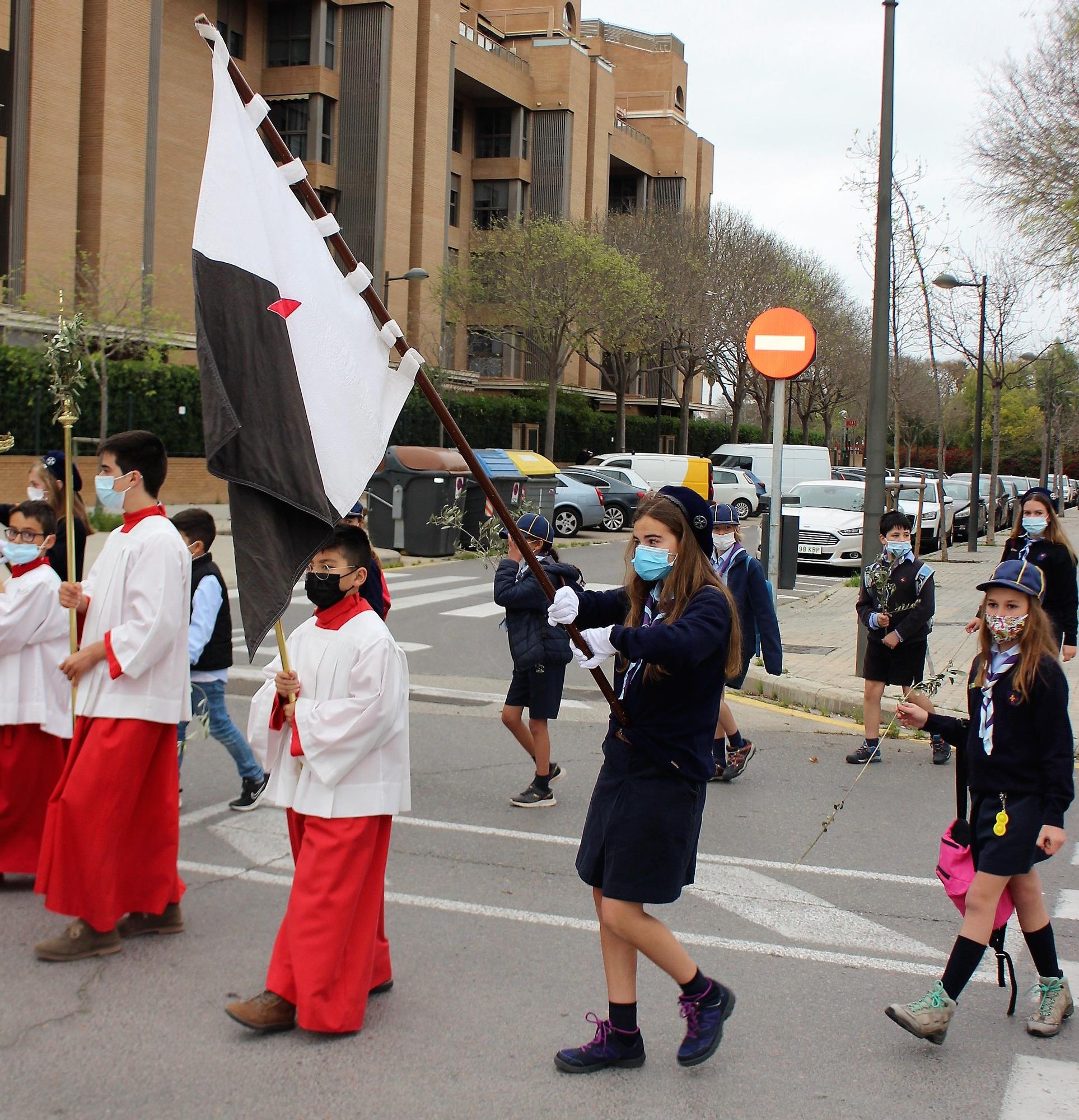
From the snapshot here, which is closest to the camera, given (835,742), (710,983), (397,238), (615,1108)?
(615,1108)

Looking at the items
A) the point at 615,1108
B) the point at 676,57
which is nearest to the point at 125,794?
the point at 615,1108

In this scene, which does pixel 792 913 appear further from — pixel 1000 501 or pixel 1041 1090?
pixel 1000 501

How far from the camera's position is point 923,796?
7.69m

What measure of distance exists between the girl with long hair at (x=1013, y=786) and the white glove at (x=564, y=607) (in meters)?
1.46

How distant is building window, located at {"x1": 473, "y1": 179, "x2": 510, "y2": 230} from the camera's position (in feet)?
188

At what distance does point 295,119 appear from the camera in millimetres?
45188

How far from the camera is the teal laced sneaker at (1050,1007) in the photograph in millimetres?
4230

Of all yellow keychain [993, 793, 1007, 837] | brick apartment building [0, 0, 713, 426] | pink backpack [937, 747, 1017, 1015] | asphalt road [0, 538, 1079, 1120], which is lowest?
asphalt road [0, 538, 1079, 1120]

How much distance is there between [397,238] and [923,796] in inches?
1653

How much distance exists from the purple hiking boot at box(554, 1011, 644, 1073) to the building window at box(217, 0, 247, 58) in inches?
1717

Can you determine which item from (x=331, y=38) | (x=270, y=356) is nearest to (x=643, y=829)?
(x=270, y=356)

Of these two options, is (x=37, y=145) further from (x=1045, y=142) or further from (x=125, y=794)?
(x=125, y=794)

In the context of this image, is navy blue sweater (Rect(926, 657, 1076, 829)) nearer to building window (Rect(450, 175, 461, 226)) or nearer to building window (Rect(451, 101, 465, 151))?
building window (Rect(450, 175, 461, 226))

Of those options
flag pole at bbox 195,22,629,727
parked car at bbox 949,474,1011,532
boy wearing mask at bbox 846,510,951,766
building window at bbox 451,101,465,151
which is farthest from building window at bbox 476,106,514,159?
flag pole at bbox 195,22,629,727
